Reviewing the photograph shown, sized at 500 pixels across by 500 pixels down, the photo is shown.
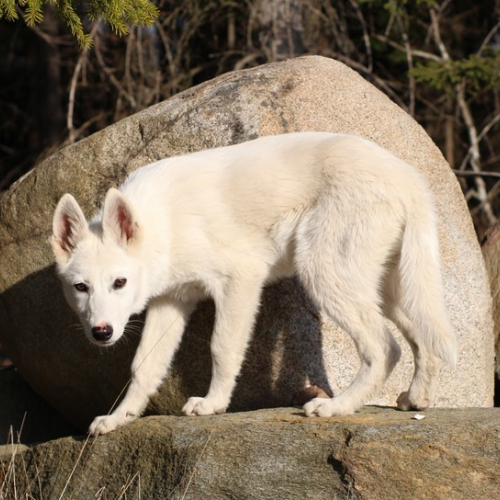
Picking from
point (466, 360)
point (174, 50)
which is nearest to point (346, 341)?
point (466, 360)

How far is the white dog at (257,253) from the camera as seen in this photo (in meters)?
5.21

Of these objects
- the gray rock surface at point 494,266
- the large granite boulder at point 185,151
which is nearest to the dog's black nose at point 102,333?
the large granite boulder at point 185,151

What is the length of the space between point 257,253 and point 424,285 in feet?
3.58

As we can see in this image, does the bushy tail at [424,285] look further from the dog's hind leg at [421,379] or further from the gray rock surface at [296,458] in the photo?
the gray rock surface at [296,458]

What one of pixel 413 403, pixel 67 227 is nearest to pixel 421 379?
pixel 413 403

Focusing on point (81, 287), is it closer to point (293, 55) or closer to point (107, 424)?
point (107, 424)

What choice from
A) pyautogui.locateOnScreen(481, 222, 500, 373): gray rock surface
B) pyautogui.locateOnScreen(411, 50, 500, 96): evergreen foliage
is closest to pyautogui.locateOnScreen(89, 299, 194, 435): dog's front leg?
pyautogui.locateOnScreen(481, 222, 500, 373): gray rock surface

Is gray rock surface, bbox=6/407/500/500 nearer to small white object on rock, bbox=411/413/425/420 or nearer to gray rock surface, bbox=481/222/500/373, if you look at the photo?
small white object on rock, bbox=411/413/425/420

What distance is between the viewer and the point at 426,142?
6.92 metres

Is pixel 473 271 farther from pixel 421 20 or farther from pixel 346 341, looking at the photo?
pixel 421 20

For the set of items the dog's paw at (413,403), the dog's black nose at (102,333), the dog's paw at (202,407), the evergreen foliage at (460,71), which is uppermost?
the evergreen foliage at (460,71)

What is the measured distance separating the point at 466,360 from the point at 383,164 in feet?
6.40

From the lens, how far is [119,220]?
216 inches

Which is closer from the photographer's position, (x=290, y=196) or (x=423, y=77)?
(x=290, y=196)
